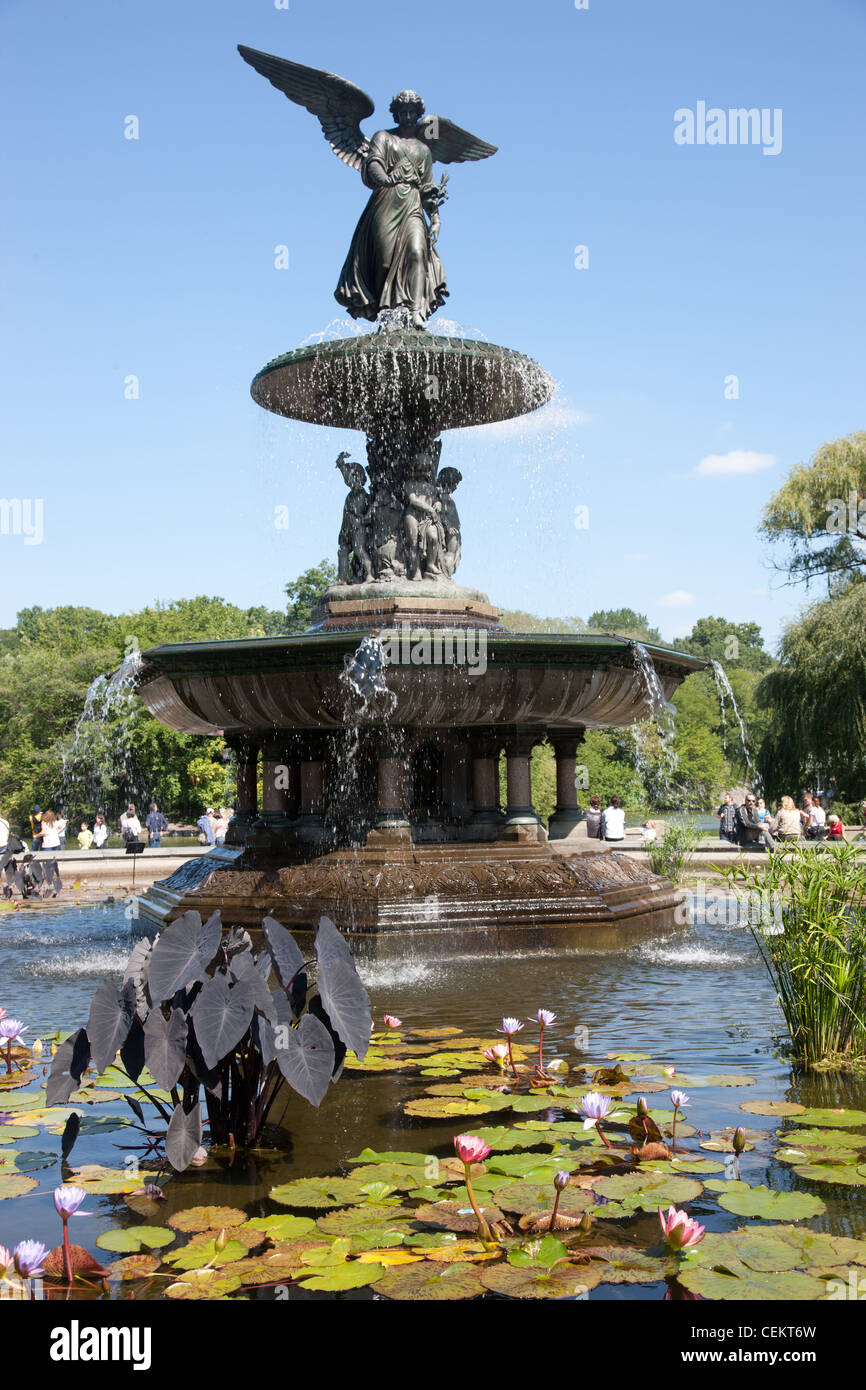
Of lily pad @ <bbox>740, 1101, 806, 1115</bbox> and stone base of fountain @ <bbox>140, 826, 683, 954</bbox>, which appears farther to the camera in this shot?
stone base of fountain @ <bbox>140, 826, 683, 954</bbox>

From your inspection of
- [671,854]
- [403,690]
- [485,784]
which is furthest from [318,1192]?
[671,854]

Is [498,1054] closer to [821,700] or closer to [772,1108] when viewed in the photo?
[772,1108]

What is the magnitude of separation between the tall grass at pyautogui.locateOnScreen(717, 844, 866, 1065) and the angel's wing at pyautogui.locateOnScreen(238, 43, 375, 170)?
9.71m

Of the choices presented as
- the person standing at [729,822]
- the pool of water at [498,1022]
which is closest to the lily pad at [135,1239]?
the pool of water at [498,1022]

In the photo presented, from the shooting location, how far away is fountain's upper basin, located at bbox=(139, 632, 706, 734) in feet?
30.2

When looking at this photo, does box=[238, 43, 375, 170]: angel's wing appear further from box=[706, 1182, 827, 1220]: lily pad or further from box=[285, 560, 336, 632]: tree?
box=[285, 560, 336, 632]: tree

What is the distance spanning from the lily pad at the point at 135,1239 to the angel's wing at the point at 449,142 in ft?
38.3

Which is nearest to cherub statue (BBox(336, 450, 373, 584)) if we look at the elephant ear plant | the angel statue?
the angel statue

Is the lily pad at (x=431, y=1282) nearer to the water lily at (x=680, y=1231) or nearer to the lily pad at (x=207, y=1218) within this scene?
the water lily at (x=680, y=1231)

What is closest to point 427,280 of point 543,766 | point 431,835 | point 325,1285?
point 431,835

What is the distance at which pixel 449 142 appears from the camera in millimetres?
12891

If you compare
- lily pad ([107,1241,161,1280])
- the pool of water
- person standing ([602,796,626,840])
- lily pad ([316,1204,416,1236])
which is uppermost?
person standing ([602,796,626,840])

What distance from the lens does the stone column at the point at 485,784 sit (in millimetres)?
10273
